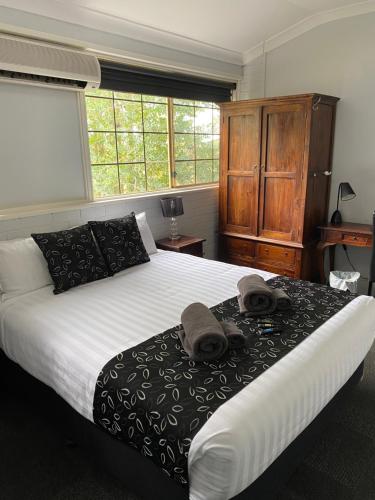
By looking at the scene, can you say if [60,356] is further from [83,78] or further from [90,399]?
[83,78]

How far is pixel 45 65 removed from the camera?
2531 mm

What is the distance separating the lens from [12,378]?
227 centimetres

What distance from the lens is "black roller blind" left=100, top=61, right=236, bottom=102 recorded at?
3.15 metres

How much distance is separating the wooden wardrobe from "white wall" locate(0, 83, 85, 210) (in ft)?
5.50

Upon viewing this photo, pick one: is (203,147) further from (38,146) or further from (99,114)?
(38,146)

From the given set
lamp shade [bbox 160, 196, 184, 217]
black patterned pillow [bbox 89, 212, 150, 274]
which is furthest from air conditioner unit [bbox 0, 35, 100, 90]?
lamp shade [bbox 160, 196, 184, 217]

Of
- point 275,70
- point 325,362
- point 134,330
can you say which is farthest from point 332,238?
point 134,330

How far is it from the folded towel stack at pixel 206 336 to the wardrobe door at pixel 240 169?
7.75 ft

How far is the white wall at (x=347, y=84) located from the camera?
351 cm

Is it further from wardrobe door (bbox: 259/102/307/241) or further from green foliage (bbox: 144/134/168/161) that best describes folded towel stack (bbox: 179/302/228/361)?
green foliage (bbox: 144/134/168/161)

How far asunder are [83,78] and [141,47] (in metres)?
0.81

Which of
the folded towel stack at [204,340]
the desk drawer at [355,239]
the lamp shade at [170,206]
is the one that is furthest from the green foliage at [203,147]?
the folded towel stack at [204,340]

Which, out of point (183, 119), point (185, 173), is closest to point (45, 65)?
point (183, 119)

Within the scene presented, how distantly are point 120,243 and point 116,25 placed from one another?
5.76 feet
